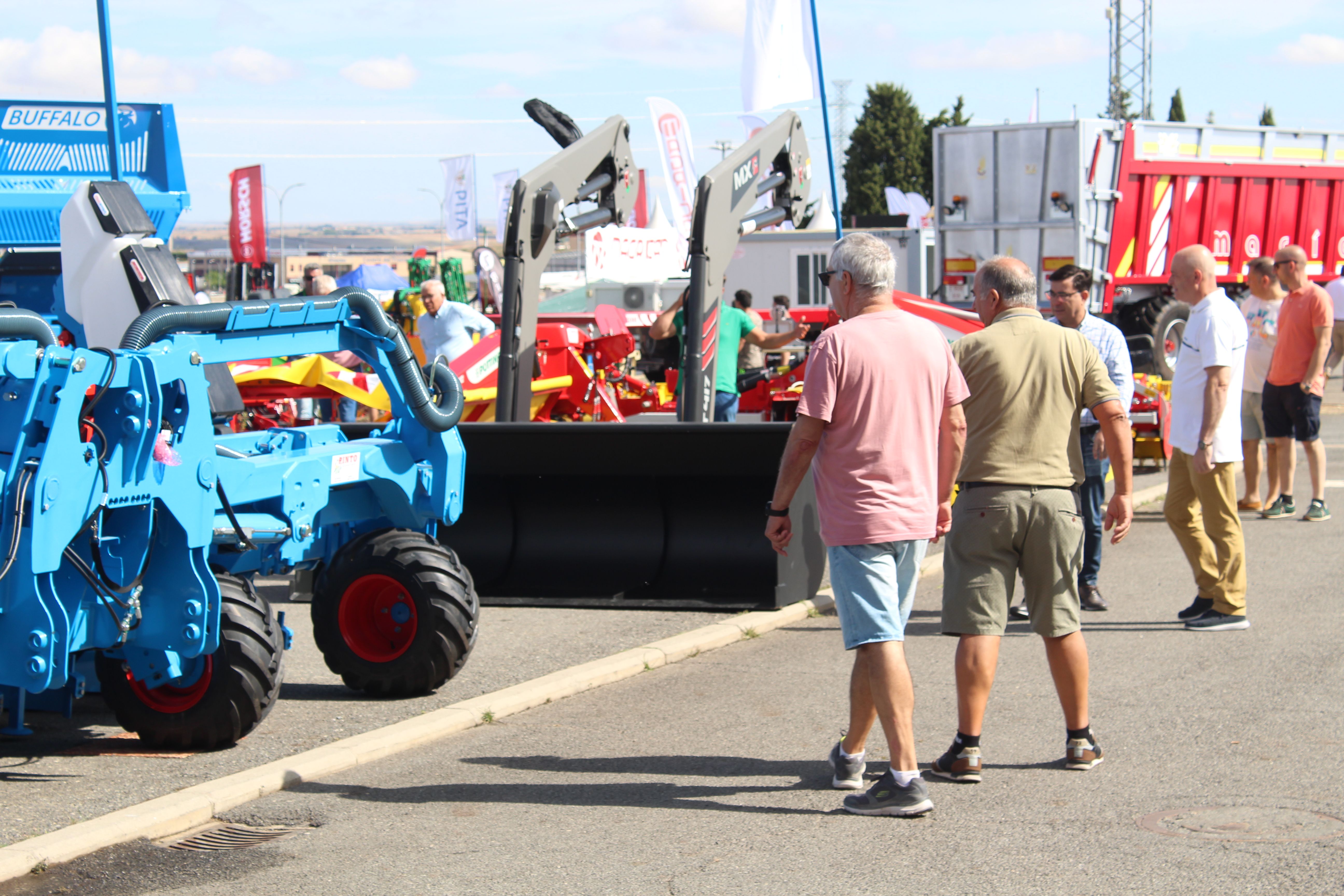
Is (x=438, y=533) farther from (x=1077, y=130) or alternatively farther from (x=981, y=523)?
(x=1077, y=130)

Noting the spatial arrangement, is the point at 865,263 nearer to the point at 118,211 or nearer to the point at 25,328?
the point at 25,328

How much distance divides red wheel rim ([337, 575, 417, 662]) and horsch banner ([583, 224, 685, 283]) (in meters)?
23.8

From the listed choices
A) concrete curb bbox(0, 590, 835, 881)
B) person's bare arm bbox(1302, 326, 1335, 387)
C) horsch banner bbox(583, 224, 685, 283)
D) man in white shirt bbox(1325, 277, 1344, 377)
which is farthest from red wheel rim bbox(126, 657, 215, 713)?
horsch banner bbox(583, 224, 685, 283)

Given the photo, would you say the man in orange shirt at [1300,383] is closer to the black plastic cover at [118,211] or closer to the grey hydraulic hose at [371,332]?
the grey hydraulic hose at [371,332]

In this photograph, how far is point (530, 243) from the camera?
412 inches

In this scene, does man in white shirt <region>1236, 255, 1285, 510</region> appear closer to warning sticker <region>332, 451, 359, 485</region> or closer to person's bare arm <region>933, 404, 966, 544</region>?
person's bare arm <region>933, 404, 966, 544</region>

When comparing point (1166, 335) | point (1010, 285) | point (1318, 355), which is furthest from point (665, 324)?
point (1166, 335)

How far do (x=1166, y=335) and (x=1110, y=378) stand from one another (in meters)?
13.7

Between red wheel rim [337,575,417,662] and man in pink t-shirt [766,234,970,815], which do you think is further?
red wheel rim [337,575,417,662]

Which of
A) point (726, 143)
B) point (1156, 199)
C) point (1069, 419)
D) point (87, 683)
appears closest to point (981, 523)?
point (1069, 419)

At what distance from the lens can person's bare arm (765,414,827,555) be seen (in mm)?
4828

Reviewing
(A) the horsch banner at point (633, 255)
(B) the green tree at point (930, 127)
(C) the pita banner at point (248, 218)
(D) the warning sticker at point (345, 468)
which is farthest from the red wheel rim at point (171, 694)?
(B) the green tree at point (930, 127)

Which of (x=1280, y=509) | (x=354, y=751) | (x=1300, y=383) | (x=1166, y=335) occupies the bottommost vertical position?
(x=1280, y=509)

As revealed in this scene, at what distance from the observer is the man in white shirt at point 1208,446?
751 cm
